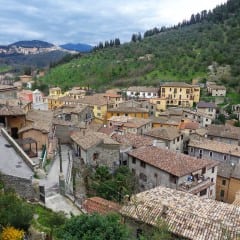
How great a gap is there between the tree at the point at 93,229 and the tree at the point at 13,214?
6.59 feet

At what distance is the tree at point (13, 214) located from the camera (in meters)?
11.5

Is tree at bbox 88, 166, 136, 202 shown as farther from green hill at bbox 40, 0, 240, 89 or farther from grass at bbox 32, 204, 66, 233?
green hill at bbox 40, 0, 240, 89

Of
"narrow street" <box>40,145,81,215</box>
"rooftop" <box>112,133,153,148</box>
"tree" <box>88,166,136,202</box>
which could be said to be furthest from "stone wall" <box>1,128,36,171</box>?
"rooftop" <box>112,133,153,148</box>

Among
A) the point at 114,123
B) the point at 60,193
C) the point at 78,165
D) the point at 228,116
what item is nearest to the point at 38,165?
the point at 60,193

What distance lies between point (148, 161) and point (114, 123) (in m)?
19.4

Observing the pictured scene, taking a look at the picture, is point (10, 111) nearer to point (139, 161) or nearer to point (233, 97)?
point (139, 161)

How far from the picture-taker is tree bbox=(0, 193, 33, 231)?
11.5 meters

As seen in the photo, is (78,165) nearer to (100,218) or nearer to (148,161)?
(148,161)

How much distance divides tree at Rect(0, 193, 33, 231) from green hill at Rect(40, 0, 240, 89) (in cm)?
7132

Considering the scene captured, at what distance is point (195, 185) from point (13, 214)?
655 inches

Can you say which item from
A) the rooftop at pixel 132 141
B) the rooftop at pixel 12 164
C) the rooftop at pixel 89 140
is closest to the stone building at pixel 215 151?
the rooftop at pixel 132 141

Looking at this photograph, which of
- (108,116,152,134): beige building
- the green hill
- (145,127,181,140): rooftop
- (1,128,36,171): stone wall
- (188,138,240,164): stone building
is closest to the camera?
(1,128,36,171): stone wall

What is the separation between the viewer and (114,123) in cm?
4569

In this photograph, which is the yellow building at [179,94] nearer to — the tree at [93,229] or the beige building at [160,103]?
the beige building at [160,103]
